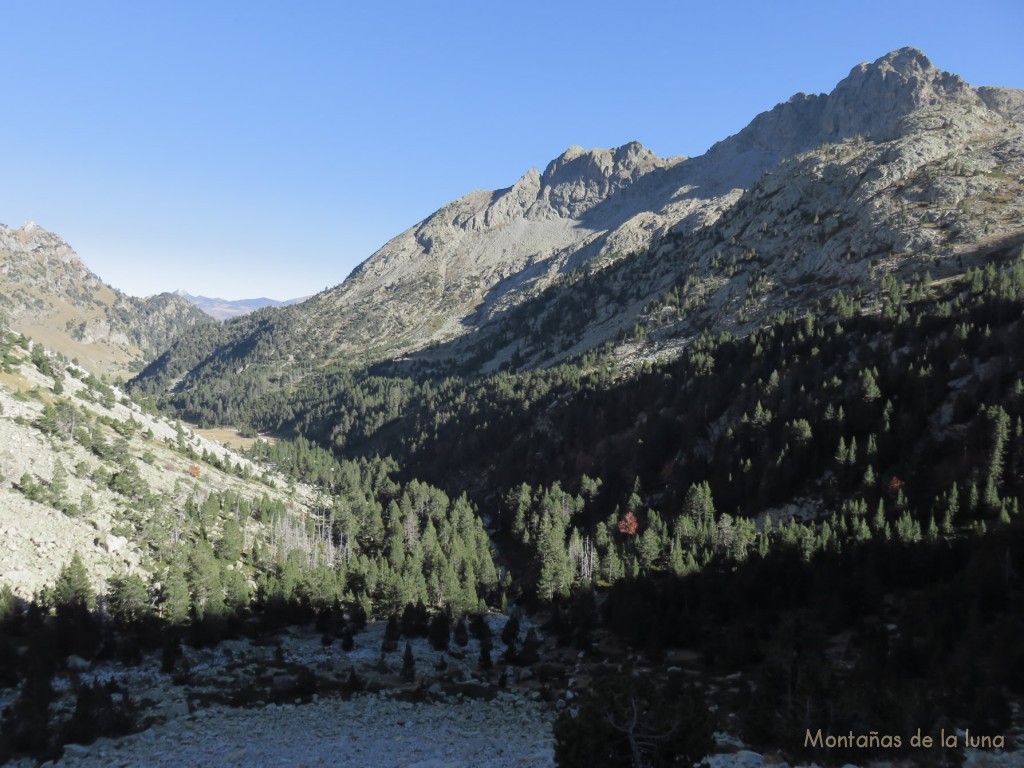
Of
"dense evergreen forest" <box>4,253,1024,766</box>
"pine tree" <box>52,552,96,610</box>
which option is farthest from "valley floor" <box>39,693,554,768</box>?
"pine tree" <box>52,552,96,610</box>

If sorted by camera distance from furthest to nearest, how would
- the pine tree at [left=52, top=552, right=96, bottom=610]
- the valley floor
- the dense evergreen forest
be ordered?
the pine tree at [left=52, top=552, right=96, bottom=610] < the dense evergreen forest < the valley floor

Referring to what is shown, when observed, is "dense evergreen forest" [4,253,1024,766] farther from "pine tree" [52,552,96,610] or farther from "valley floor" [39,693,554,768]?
"valley floor" [39,693,554,768]

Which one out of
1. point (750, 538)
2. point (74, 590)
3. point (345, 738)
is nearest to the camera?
point (345, 738)

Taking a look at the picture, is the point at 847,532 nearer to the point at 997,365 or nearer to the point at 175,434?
the point at 997,365

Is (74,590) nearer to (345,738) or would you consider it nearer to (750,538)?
(345,738)

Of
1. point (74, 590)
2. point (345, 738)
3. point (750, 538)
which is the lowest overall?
point (345, 738)

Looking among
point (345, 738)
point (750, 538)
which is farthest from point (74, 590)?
point (750, 538)

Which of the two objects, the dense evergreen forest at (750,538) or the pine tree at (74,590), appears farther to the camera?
the pine tree at (74,590)

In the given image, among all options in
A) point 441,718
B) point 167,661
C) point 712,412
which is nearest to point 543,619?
point 441,718

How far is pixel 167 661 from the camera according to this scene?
1854 inches

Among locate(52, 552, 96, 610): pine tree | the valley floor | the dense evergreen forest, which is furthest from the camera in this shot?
locate(52, 552, 96, 610): pine tree

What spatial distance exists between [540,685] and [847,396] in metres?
70.5

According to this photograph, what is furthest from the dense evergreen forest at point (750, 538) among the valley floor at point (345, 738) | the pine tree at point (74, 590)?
the valley floor at point (345, 738)

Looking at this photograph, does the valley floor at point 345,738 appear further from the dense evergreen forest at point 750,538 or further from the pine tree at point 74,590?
the pine tree at point 74,590
